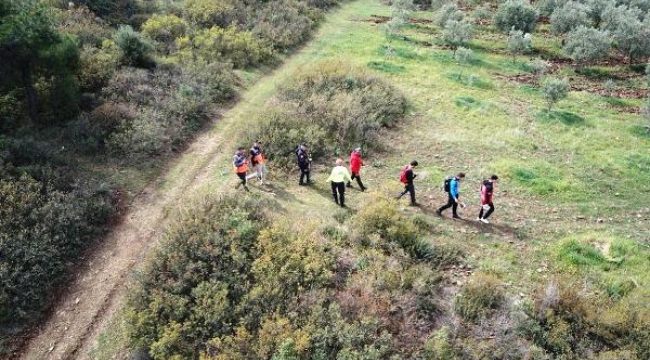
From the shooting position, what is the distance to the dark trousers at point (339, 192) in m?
18.8

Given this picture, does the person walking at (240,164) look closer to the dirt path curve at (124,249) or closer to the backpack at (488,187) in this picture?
the dirt path curve at (124,249)

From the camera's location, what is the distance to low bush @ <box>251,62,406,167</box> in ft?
75.1

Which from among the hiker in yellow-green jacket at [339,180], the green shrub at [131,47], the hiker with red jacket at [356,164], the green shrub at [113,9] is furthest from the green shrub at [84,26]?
the hiker in yellow-green jacket at [339,180]

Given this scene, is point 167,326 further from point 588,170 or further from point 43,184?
point 588,170

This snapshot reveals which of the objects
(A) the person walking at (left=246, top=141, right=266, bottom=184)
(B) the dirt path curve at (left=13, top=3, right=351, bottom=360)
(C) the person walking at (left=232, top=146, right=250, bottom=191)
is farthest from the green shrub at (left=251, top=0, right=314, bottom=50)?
(C) the person walking at (left=232, top=146, right=250, bottom=191)

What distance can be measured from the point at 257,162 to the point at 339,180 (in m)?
3.56

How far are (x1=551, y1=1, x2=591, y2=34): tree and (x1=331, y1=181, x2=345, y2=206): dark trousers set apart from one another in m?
29.1

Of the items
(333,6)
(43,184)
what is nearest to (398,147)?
(43,184)

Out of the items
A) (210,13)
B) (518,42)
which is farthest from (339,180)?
(518,42)

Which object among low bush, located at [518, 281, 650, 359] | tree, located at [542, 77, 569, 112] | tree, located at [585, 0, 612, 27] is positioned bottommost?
low bush, located at [518, 281, 650, 359]

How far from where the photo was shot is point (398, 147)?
24406 millimetres

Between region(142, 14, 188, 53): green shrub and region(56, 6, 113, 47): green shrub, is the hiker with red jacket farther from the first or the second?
region(142, 14, 188, 53): green shrub

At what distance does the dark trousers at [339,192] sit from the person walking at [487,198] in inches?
204

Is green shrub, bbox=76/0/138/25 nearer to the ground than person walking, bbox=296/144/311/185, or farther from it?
farther from it
